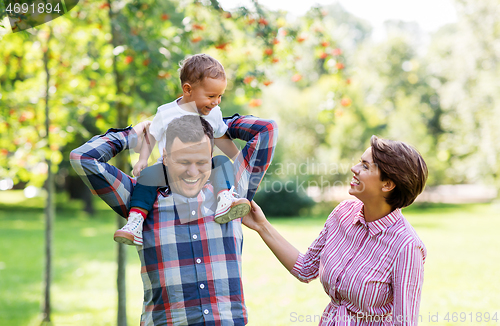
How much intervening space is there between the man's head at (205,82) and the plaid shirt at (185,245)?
1.33ft

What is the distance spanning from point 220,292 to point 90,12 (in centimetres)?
434

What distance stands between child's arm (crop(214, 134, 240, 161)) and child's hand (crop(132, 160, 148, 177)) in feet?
1.20

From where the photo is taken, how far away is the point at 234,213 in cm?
183

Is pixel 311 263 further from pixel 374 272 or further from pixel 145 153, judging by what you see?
pixel 145 153

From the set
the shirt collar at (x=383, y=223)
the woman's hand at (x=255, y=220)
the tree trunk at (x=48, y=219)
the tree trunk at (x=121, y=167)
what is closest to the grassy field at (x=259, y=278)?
the tree trunk at (x=48, y=219)

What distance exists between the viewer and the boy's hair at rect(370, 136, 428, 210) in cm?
191

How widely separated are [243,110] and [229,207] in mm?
16866

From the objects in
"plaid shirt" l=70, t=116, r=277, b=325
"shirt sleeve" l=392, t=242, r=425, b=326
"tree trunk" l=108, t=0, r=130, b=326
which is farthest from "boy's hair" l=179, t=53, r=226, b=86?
"tree trunk" l=108, t=0, r=130, b=326

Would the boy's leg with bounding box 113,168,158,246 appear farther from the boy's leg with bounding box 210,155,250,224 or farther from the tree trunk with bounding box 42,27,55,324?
the tree trunk with bounding box 42,27,55,324

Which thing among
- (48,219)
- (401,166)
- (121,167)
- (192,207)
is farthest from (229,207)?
(48,219)

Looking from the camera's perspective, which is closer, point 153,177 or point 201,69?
point 153,177

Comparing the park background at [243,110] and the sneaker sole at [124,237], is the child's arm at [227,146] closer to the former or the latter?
the park background at [243,110]

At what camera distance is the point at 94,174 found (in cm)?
172

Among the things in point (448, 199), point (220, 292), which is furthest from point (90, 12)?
point (448, 199)
